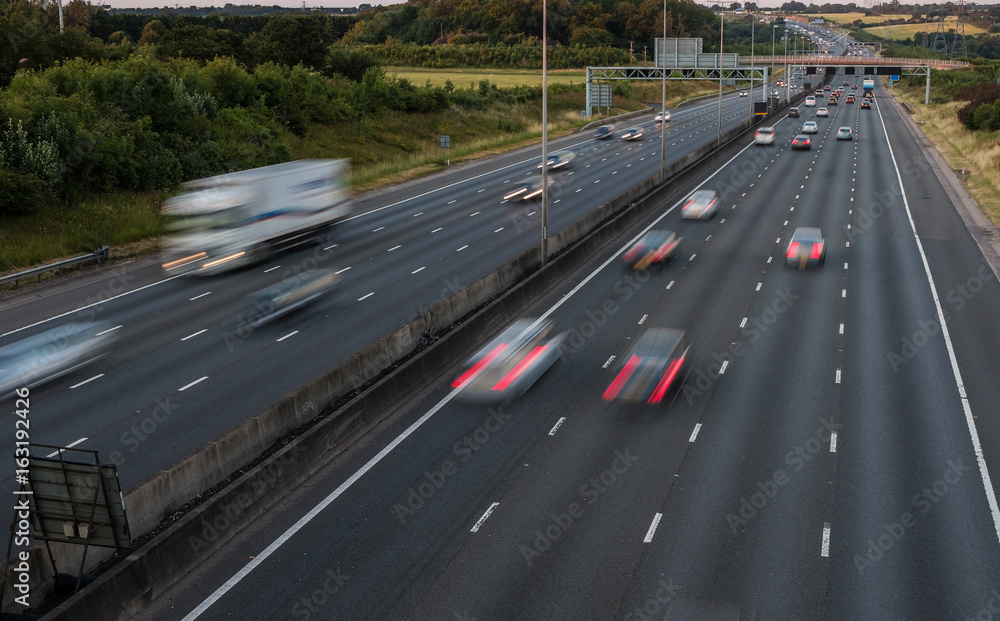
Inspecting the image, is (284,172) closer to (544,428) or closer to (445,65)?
(544,428)

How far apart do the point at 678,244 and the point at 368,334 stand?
16.5 m

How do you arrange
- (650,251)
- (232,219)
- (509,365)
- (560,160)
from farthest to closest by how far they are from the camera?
(560,160), (650,251), (232,219), (509,365)

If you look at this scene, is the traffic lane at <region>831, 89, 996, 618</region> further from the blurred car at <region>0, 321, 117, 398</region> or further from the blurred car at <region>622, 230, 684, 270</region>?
the blurred car at <region>0, 321, 117, 398</region>

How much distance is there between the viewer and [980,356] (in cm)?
2508

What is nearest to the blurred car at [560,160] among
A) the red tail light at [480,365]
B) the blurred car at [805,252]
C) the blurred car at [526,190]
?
the blurred car at [526,190]

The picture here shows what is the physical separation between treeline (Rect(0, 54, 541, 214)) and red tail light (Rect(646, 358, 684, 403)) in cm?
2974
